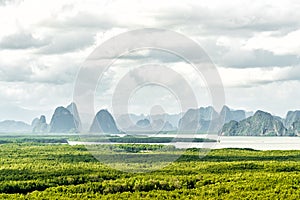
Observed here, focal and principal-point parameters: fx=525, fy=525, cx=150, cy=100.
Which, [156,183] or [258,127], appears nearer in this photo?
[156,183]

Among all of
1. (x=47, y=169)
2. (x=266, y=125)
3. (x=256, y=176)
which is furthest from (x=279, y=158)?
(x=266, y=125)

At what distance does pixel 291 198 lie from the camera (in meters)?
32.3

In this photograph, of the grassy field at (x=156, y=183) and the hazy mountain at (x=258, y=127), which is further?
the hazy mountain at (x=258, y=127)

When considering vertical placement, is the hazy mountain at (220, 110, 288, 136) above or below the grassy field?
above

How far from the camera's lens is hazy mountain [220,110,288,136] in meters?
174

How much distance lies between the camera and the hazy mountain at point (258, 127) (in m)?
174

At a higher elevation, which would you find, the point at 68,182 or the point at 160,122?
the point at 160,122

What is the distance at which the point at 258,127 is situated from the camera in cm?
17988

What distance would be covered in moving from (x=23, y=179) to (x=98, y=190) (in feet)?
31.2

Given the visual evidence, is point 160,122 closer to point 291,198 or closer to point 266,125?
point 291,198

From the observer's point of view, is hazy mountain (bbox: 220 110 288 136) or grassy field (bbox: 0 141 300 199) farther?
hazy mountain (bbox: 220 110 288 136)

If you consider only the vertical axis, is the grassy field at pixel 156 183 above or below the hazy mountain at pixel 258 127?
below

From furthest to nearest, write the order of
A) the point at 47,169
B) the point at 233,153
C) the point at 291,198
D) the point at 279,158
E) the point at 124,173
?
the point at 233,153 → the point at 279,158 → the point at 47,169 → the point at 124,173 → the point at 291,198

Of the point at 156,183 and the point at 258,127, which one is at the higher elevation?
the point at 258,127
